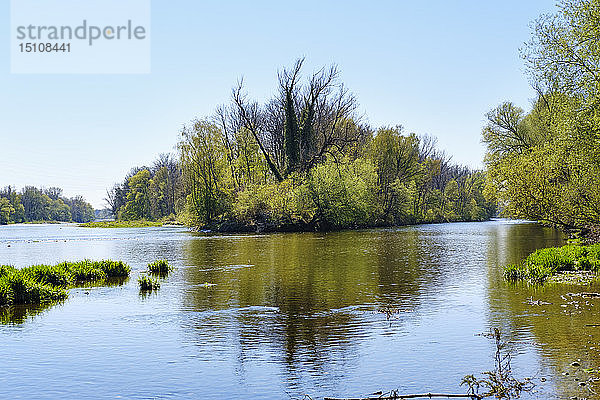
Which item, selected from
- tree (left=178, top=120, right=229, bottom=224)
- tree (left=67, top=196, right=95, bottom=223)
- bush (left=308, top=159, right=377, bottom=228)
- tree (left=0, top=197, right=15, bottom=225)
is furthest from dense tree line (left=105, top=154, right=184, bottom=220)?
tree (left=67, top=196, right=95, bottom=223)

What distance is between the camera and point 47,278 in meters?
19.3

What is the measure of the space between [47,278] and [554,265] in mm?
18005

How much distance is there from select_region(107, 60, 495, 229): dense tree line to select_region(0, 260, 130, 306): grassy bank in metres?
35.9

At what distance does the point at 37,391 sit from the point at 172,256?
23542 mm

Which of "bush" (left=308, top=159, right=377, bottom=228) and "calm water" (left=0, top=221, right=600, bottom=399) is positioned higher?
"bush" (left=308, top=159, right=377, bottom=228)

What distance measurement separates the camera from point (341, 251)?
32906 mm

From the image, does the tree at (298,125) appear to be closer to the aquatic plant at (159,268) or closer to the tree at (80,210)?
the aquatic plant at (159,268)

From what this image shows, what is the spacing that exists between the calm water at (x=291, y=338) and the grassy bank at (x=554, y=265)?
99 cm

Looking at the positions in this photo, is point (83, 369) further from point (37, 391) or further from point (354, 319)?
point (354, 319)

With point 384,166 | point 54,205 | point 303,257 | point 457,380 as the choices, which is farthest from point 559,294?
point 54,205

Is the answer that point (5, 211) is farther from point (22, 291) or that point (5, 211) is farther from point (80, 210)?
point (22, 291)

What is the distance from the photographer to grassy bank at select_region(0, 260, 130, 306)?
1650 cm

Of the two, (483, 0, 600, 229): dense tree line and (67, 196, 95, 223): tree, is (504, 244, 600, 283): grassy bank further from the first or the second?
(67, 196, 95, 223): tree

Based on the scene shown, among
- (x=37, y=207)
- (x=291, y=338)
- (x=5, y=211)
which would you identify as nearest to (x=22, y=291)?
(x=291, y=338)
